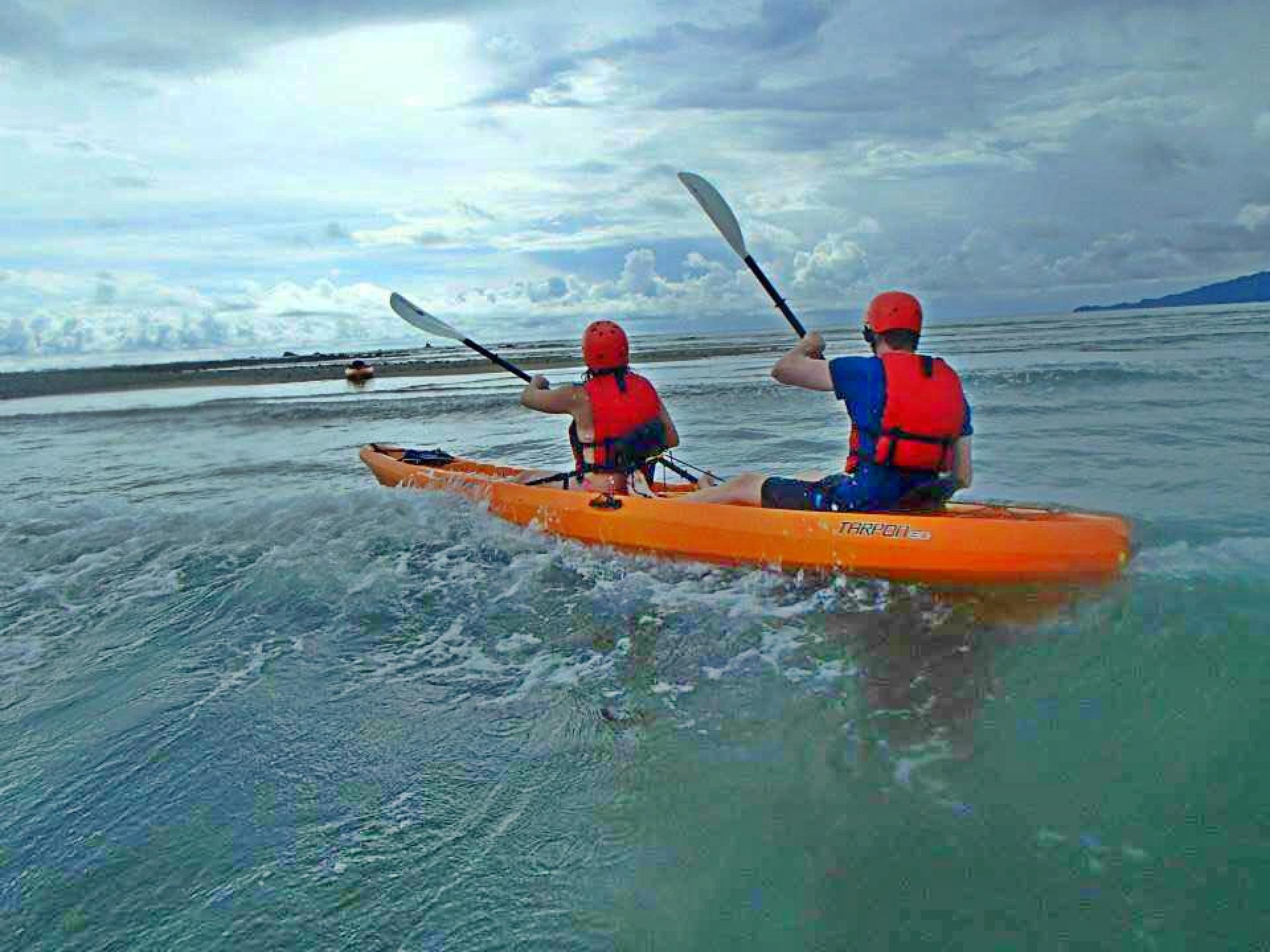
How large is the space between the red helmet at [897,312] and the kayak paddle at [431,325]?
4.16 meters

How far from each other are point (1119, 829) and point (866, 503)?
301 cm

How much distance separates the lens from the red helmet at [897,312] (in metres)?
5.08

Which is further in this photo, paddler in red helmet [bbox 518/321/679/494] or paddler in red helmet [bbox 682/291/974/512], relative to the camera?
paddler in red helmet [bbox 518/321/679/494]

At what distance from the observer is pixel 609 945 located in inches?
96.1

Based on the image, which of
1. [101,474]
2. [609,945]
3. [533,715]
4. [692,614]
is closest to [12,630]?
[533,715]

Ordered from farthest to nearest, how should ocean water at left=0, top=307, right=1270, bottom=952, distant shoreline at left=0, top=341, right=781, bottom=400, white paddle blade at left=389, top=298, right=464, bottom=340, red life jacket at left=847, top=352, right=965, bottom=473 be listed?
distant shoreline at left=0, top=341, right=781, bottom=400 < white paddle blade at left=389, top=298, right=464, bottom=340 < red life jacket at left=847, top=352, right=965, bottom=473 < ocean water at left=0, top=307, right=1270, bottom=952

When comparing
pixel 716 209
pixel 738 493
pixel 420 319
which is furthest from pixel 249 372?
pixel 738 493

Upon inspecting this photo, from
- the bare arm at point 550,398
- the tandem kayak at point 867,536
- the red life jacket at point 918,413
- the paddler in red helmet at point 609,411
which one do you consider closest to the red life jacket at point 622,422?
the paddler in red helmet at point 609,411

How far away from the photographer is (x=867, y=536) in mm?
5480

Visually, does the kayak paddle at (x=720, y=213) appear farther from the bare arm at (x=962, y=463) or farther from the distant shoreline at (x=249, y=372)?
the distant shoreline at (x=249, y=372)

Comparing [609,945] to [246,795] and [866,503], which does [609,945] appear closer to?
[246,795]

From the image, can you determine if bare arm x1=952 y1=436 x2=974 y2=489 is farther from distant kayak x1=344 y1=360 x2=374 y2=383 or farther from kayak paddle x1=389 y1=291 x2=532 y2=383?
distant kayak x1=344 y1=360 x2=374 y2=383

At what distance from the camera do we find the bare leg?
6.29 m

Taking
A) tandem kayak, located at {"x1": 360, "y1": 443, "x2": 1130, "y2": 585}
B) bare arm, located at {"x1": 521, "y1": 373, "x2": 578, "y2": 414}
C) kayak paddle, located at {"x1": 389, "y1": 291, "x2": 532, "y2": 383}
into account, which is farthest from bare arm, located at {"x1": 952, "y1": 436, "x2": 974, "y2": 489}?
kayak paddle, located at {"x1": 389, "y1": 291, "x2": 532, "y2": 383}
